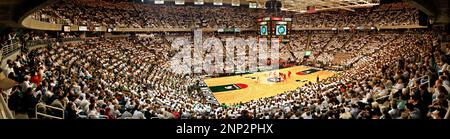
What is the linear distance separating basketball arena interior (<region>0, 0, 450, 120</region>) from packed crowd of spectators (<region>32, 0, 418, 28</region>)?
0.15 m

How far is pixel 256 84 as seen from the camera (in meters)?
23.4

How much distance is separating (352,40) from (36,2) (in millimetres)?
36199

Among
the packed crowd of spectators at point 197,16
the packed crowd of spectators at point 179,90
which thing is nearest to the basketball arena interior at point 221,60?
the packed crowd of spectators at point 179,90

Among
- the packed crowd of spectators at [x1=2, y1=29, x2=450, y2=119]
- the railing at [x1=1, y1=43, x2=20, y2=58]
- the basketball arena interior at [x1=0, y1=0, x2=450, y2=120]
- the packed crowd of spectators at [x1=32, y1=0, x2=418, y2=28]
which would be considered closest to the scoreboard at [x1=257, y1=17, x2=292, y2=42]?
the basketball arena interior at [x1=0, y1=0, x2=450, y2=120]

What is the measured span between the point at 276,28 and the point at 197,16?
21671 millimetres

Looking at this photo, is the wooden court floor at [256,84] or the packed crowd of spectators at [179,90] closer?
the packed crowd of spectators at [179,90]

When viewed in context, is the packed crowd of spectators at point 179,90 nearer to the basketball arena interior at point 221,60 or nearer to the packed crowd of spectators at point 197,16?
the basketball arena interior at point 221,60

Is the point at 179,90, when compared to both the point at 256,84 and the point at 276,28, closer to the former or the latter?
the point at 276,28

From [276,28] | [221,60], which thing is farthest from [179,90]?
[221,60]

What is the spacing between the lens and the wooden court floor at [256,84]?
19.4 metres

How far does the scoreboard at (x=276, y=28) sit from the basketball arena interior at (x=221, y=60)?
0.07 metres

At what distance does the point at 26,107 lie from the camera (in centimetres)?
498
